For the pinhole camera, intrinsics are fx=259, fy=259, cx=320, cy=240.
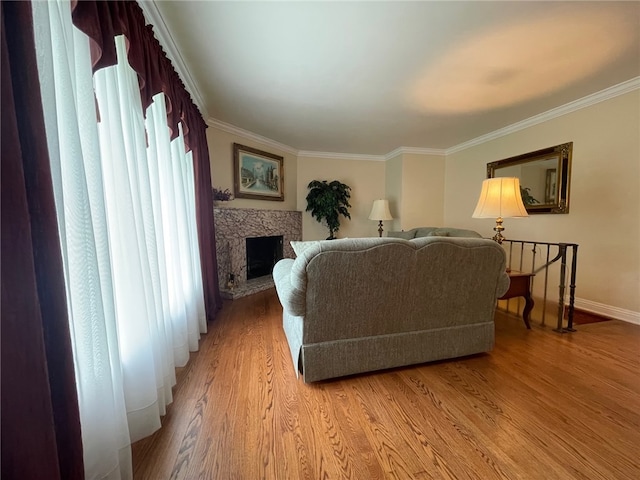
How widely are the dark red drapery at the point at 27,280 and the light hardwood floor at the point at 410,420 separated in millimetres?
618

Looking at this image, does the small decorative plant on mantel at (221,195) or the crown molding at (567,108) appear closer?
the crown molding at (567,108)

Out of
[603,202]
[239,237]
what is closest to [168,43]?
[239,237]

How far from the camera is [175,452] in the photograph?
1.12m

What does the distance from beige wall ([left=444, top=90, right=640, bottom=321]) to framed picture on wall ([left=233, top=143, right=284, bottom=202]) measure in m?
3.61

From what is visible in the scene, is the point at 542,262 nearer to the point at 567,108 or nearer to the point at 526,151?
the point at 526,151

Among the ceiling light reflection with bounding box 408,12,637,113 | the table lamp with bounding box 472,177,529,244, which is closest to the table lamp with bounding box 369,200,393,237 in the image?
the ceiling light reflection with bounding box 408,12,637,113

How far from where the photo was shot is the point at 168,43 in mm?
1789

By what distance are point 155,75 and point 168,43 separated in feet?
1.86

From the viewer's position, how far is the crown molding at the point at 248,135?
342 cm

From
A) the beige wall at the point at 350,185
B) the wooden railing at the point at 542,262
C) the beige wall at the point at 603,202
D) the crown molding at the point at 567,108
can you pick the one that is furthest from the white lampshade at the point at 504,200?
the beige wall at the point at 350,185

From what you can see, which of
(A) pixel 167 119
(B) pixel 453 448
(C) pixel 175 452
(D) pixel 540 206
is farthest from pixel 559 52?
(C) pixel 175 452

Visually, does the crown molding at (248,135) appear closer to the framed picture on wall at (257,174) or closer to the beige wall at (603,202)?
the framed picture on wall at (257,174)

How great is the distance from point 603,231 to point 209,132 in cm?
466

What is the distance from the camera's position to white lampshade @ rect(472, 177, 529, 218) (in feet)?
6.95
